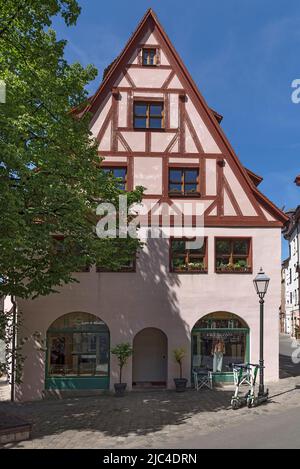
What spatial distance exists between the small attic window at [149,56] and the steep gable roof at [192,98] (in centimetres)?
48

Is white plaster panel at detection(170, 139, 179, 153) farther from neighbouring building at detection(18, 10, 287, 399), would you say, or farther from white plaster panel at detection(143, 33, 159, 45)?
white plaster panel at detection(143, 33, 159, 45)

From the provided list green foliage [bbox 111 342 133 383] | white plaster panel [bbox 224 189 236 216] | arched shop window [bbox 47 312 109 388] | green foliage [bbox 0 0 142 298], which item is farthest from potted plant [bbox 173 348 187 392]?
green foliage [bbox 0 0 142 298]

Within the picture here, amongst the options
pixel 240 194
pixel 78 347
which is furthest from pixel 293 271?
pixel 78 347

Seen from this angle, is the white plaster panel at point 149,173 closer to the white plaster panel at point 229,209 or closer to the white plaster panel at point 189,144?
the white plaster panel at point 189,144

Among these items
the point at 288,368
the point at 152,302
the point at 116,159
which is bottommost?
the point at 288,368

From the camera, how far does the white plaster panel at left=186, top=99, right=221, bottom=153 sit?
19266 mm

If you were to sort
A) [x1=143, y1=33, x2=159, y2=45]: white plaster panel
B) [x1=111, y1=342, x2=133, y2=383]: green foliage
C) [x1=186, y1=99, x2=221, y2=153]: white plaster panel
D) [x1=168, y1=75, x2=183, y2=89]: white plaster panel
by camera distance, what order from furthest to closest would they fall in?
[x1=143, y1=33, x2=159, y2=45]: white plaster panel, [x1=168, y1=75, x2=183, y2=89]: white plaster panel, [x1=186, y1=99, x2=221, y2=153]: white plaster panel, [x1=111, y1=342, x2=133, y2=383]: green foliage

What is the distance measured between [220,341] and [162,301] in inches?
116

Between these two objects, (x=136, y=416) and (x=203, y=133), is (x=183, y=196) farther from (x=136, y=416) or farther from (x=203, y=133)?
(x=136, y=416)

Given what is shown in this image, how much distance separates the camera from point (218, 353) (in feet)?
61.5

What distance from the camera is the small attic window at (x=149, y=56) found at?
1972cm

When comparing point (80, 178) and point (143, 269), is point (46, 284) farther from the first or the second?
point (143, 269)

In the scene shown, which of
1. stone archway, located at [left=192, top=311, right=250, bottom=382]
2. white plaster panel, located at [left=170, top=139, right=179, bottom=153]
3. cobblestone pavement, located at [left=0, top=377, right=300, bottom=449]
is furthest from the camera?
white plaster panel, located at [left=170, top=139, right=179, bottom=153]

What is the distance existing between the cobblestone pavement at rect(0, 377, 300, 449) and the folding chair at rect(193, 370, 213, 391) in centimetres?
45
